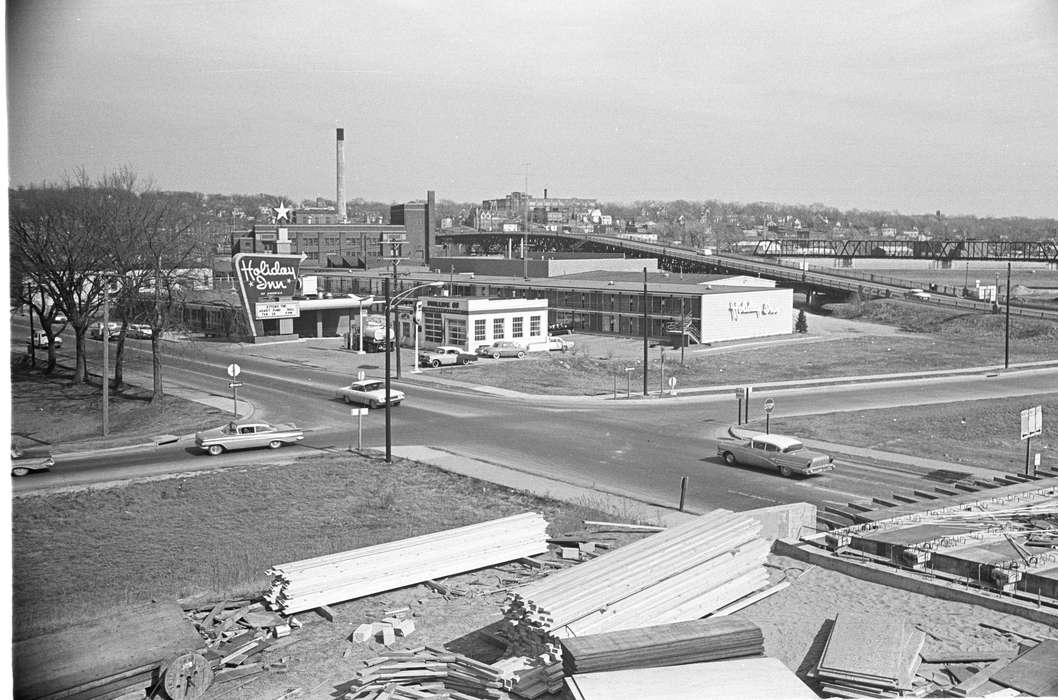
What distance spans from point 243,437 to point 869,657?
16.2m

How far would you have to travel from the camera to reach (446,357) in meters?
36.1

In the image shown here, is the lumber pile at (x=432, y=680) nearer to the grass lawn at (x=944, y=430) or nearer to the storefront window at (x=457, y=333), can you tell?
the grass lawn at (x=944, y=430)

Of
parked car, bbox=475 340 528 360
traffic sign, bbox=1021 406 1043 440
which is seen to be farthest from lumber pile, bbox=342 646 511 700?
parked car, bbox=475 340 528 360

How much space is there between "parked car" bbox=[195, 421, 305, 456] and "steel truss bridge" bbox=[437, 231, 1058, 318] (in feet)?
145

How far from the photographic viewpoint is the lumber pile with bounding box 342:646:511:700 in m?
8.45

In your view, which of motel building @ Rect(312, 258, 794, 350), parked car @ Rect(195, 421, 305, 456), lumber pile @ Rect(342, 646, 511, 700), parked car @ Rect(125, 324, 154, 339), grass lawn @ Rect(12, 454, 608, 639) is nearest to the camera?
lumber pile @ Rect(342, 646, 511, 700)

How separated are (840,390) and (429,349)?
17.5m

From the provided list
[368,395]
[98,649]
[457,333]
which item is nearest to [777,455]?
[368,395]

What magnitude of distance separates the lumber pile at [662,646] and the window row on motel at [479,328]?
1250 inches

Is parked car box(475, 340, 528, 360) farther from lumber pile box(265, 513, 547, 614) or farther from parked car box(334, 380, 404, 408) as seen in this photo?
lumber pile box(265, 513, 547, 614)

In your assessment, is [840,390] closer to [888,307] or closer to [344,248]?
[888,307]

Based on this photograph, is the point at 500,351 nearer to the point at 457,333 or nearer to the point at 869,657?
the point at 457,333

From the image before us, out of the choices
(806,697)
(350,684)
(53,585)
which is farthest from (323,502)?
(806,697)

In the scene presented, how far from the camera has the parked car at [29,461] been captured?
19050 millimetres
